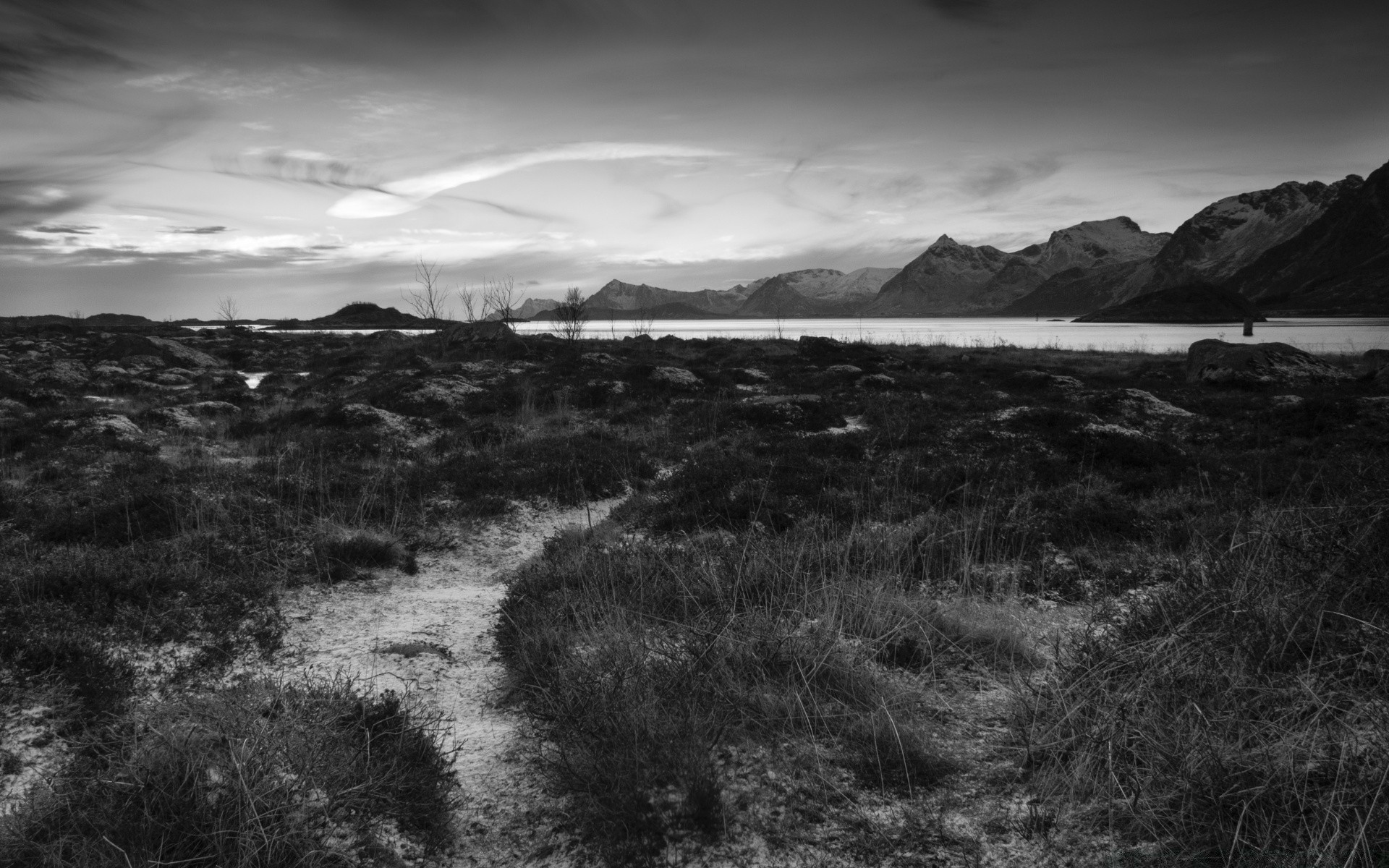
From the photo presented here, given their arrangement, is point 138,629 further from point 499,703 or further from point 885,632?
point 885,632

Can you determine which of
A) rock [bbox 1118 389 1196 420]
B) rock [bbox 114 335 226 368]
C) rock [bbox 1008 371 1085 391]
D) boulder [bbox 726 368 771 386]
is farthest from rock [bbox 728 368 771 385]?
rock [bbox 114 335 226 368]

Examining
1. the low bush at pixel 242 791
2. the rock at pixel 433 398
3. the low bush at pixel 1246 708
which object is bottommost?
the low bush at pixel 242 791

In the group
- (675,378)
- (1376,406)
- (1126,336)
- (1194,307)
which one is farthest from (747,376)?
(1194,307)

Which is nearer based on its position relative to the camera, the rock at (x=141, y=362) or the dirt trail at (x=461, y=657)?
the dirt trail at (x=461, y=657)

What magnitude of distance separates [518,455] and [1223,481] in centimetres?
1133

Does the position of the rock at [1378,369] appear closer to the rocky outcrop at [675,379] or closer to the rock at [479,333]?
the rocky outcrop at [675,379]

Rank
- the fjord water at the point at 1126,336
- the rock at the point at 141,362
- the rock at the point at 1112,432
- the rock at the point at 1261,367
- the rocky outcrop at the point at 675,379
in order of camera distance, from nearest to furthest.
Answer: the rock at the point at 1112,432
the rocky outcrop at the point at 675,379
the rock at the point at 1261,367
the rock at the point at 141,362
the fjord water at the point at 1126,336

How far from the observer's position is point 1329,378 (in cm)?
2278

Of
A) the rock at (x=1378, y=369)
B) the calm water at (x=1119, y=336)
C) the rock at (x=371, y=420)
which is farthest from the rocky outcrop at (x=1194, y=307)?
the rock at (x=371, y=420)

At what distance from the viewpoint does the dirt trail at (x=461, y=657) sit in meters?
3.50

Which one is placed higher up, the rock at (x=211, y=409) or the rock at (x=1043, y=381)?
the rock at (x=1043, y=381)

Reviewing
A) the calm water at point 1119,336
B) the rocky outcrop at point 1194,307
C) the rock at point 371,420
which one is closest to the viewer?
the rock at point 371,420

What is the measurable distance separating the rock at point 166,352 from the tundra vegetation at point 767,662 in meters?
26.4

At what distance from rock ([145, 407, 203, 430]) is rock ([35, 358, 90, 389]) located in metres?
9.83
